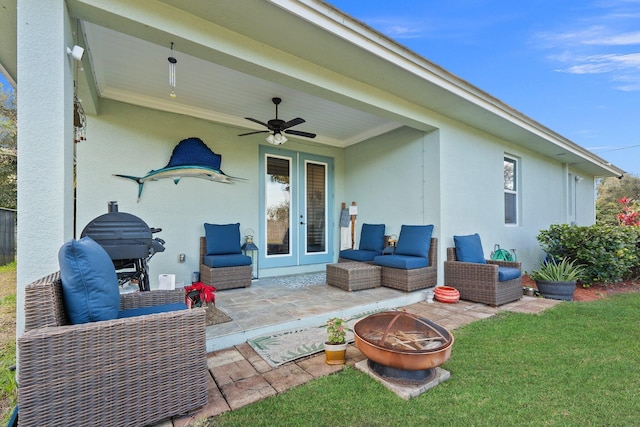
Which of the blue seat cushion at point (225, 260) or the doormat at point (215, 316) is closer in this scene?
the doormat at point (215, 316)

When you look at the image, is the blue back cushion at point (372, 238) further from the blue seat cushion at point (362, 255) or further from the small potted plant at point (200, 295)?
the small potted plant at point (200, 295)

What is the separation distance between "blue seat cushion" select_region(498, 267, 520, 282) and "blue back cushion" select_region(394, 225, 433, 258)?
106cm

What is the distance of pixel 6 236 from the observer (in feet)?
21.7

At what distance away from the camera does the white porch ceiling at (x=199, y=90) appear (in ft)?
10.8

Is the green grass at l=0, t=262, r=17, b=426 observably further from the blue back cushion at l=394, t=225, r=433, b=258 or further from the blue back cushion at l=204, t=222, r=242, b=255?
the blue back cushion at l=394, t=225, r=433, b=258

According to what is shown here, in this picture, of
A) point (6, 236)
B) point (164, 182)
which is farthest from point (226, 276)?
point (6, 236)

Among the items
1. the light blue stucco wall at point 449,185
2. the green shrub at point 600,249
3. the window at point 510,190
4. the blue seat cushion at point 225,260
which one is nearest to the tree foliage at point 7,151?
the blue seat cushion at point 225,260

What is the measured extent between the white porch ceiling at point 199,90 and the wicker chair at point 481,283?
291 cm

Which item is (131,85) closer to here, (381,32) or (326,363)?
(381,32)

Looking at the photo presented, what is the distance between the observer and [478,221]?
18.4 feet

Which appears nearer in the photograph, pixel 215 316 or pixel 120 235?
pixel 120 235

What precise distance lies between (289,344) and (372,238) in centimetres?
330

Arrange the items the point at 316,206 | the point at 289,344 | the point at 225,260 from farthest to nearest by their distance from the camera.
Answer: the point at 316,206, the point at 225,260, the point at 289,344

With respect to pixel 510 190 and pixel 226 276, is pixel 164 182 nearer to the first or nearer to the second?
pixel 226 276
